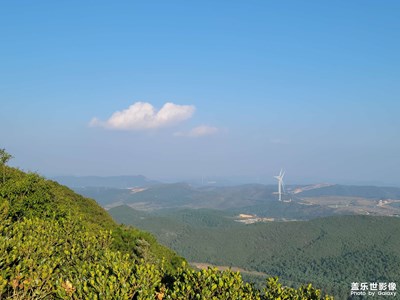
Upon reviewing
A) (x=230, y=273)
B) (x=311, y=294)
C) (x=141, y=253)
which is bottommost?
(x=141, y=253)

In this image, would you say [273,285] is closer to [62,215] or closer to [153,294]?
[153,294]

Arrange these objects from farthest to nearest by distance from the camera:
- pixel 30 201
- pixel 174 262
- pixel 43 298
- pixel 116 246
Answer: pixel 174 262, pixel 116 246, pixel 30 201, pixel 43 298

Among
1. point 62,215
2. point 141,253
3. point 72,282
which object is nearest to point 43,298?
point 72,282

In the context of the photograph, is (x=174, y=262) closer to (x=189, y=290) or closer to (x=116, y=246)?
(x=116, y=246)

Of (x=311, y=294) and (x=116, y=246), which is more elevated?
(x=311, y=294)

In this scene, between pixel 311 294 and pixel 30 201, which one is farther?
pixel 30 201

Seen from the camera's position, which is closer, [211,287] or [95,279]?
[211,287]

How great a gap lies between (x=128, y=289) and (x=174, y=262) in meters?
54.4

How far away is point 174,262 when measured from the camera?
72938mm

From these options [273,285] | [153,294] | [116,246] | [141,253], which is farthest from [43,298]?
[141,253]

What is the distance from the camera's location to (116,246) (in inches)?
2274

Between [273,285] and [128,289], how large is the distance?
923 centimetres

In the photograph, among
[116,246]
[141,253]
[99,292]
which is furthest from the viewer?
[141,253]

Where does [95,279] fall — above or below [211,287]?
above
